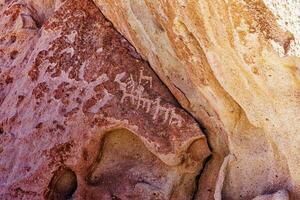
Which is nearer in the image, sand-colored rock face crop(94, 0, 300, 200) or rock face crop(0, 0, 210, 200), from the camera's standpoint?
sand-colored rock face crop(94, 0, 300, 200)

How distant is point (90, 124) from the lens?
1985 mm

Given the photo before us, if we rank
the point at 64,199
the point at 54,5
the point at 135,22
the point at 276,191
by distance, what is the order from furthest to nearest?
1. the point at 54,5
2. the point at 64,199
3. the point at 135,22
4. the point at 276,191

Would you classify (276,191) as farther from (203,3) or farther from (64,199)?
(64,199)

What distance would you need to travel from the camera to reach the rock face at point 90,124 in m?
1.92

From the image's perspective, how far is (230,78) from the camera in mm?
1609

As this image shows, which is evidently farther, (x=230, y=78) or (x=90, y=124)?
(x=90, y=124)

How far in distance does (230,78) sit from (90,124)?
0.59 metres

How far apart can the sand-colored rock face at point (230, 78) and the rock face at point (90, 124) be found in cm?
7

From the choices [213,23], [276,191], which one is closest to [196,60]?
[213,23]

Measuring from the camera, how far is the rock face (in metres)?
1.92

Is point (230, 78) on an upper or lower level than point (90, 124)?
upper

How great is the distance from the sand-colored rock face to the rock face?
0.22 feet

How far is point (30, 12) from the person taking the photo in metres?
2.35

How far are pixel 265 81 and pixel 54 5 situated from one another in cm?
111
